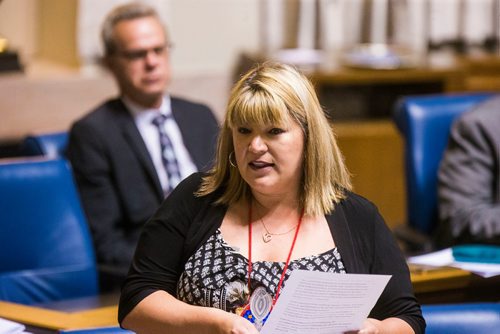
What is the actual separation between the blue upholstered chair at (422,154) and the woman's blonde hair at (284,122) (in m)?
1.27

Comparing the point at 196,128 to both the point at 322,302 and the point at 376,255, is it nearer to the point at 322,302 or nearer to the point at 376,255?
the point at 376,255

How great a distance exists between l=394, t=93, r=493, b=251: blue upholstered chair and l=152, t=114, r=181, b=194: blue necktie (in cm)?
82

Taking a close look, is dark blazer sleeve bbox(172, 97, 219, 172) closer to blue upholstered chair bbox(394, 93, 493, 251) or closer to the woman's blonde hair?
blue upholstered chair bbox(394, 93, 493, 251)

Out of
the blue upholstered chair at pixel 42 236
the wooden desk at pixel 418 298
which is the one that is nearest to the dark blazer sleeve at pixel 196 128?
the blue upholstered chair at pixel 42 236

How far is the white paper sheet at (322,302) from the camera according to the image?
211 centimetres

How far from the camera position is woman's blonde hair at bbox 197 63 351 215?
229 cm

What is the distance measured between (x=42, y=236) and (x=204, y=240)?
107cm

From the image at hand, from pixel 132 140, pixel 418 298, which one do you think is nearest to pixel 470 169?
pixel 418 298

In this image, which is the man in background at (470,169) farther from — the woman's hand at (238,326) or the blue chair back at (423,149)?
the woman's hand at (238,326)

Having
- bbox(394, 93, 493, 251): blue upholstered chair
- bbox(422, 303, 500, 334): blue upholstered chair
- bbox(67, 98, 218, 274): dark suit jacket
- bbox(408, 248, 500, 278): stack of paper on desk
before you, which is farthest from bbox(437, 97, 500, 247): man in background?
bbox(422, 303, 500, 334): blue upholstered chair

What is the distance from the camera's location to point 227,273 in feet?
7.59

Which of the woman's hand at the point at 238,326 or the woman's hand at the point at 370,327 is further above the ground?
the woman's hand at the point at 238,326

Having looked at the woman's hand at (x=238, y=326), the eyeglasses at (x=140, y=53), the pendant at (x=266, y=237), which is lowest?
the woman's hand at (x=238, y=326)

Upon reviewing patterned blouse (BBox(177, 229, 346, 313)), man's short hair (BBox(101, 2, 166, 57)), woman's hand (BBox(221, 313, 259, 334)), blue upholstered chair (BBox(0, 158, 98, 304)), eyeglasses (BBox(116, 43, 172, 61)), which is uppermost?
man's short hair (BBox(101, 2, 166, 57))
